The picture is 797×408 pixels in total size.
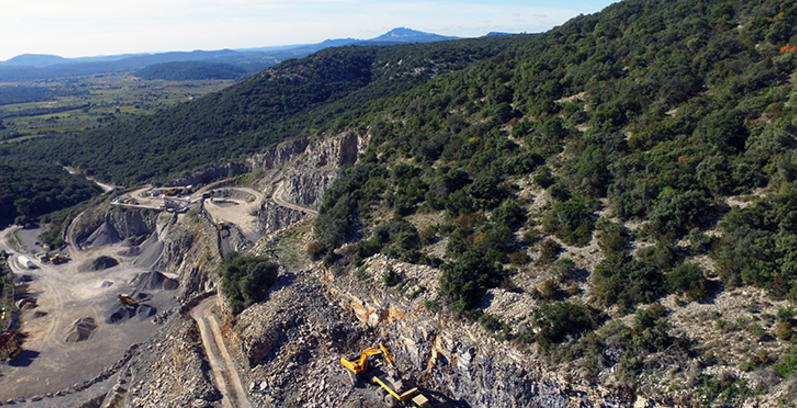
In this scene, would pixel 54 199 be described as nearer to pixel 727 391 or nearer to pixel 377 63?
pixel 377 63

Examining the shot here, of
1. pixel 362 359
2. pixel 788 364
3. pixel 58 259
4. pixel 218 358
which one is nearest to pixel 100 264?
pixel 58 259

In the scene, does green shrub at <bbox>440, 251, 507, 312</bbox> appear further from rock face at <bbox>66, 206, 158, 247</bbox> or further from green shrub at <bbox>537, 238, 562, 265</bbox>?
rock face at <bbox>66, 206, 158, 247</bbox>

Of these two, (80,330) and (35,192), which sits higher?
(35,192)

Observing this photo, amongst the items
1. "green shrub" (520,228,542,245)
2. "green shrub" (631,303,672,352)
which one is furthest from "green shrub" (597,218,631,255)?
"green shrub" (631,303,672,352)

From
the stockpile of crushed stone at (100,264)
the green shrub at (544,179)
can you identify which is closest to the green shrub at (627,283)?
the green shrub at (544,179)

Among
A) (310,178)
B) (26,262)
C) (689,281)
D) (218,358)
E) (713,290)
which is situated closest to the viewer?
(713,290)

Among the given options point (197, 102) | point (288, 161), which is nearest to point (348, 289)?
point (288, 161)

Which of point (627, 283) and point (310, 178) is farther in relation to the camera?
point (310, 178)

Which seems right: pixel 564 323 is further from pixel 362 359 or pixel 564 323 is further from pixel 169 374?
pixel 169 374

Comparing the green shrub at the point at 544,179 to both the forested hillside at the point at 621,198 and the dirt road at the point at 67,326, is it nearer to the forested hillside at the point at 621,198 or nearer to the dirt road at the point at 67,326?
the forested hillside at the point at 621,198
